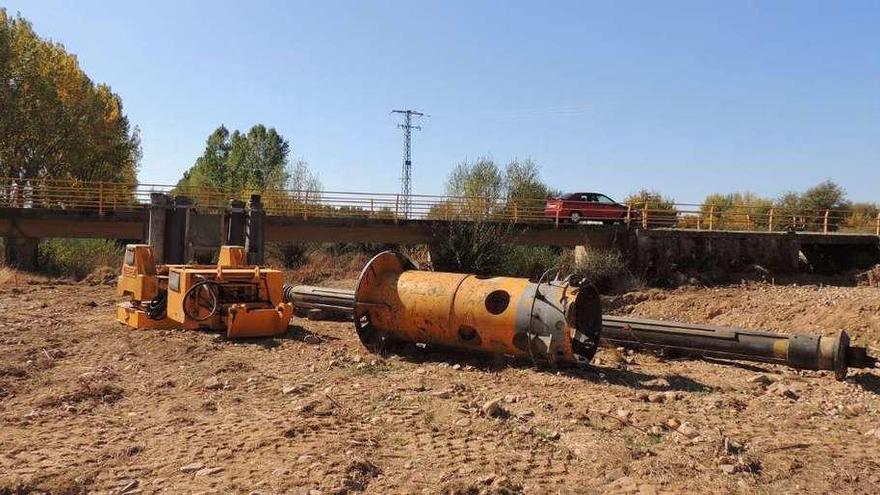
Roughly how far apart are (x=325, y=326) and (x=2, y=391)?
6977 mm

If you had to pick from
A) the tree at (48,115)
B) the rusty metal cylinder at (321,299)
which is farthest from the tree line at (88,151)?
the rusty metal cylinder at (321,299)

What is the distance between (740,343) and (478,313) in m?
4.02

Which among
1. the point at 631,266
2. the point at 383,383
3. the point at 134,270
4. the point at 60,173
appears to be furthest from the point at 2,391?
the point at 60,173

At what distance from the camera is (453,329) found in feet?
32.1

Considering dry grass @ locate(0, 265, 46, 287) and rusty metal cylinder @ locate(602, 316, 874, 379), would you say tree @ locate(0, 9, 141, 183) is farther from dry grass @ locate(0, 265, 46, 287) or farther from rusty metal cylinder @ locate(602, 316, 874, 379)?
rusty metal cylinder @ locate(602, 316, 874, 379)

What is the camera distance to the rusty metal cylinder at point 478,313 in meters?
9.02

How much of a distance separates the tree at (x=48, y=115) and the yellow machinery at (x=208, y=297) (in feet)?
71.8

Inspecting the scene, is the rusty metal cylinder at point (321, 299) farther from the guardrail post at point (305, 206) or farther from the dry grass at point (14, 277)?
the dry grass at point (14, 277)

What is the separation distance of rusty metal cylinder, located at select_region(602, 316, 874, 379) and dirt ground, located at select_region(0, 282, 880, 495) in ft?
0.93

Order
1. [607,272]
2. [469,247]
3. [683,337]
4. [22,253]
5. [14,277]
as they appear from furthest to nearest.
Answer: [469,247] → [607,272] → [22,253] → [14,277] → [683,337]

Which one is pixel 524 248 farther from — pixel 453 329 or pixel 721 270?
pixel 453 329

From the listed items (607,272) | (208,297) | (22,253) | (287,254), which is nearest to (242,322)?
(208,297)

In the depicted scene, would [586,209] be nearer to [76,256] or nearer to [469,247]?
[469,247]

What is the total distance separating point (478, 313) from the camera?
952 centimetres
